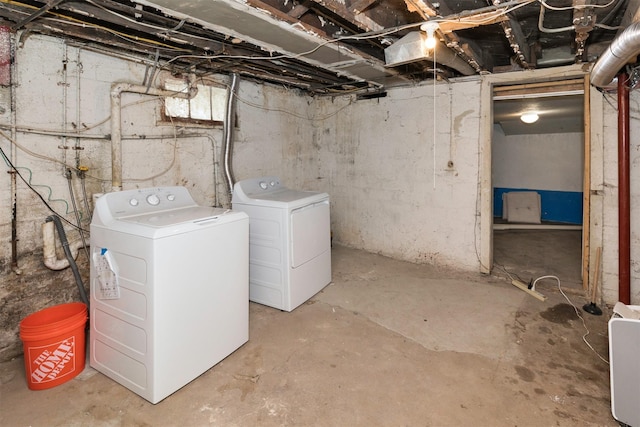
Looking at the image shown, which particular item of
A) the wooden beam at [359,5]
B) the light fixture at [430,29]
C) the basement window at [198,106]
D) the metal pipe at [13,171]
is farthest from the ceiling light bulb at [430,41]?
the metal pipe at [13,171]

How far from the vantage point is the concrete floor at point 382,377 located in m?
1.71

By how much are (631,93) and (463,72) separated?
4.41ft

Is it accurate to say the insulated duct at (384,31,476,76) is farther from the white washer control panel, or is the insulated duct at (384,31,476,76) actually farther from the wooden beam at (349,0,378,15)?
the white washer control panel

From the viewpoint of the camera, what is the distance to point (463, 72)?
3.28 m

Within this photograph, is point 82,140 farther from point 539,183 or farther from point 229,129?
point 539,183

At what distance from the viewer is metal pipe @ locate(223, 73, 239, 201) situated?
10.8 ft

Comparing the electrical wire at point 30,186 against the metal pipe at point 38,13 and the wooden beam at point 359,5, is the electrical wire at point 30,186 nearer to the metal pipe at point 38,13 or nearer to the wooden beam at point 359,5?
the metal pipe at point 38,13

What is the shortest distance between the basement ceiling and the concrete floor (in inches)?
81.2

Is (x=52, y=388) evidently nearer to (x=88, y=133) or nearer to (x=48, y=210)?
(x=48, y=210)

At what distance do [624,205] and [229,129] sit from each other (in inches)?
140

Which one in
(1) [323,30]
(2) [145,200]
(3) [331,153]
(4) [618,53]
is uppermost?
(1) [323,30]

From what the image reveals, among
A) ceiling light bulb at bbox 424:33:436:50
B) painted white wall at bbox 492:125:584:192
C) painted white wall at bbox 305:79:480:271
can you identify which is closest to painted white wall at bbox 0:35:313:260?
painted white wall at bbox 305:79:480:271

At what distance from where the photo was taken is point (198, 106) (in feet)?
10.6

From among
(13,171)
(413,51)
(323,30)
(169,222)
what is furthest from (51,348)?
(413,51)
